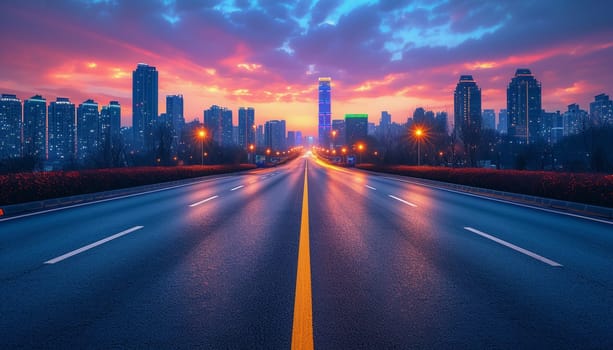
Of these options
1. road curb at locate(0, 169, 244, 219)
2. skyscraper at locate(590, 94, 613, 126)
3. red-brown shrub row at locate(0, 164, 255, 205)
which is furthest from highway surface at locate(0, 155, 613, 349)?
skyscraper at locate(590, 94, 613, 126)

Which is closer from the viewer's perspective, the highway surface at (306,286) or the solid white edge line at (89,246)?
the highway surface at (306,286)

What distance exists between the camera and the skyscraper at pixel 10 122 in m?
90.9

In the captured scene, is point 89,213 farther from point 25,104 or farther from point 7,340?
point 25,104

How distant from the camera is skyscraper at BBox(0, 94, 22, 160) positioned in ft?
298

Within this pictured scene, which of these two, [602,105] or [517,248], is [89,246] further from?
[602,105]

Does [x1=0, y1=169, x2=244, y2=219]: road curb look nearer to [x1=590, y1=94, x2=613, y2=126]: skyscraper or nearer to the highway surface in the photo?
the highway surface

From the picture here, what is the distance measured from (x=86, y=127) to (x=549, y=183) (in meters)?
145

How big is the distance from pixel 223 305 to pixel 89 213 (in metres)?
9.59

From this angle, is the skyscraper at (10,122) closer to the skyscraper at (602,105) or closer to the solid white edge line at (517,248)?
the solid white edge line at (517,248)

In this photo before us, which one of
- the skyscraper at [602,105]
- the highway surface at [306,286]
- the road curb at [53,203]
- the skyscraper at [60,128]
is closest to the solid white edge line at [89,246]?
the highway surface at [306,286]

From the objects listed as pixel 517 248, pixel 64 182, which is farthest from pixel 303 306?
pixel 64 182

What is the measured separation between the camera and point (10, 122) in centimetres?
9900

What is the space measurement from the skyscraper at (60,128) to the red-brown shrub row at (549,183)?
13090cm

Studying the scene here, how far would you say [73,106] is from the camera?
4855 inches
